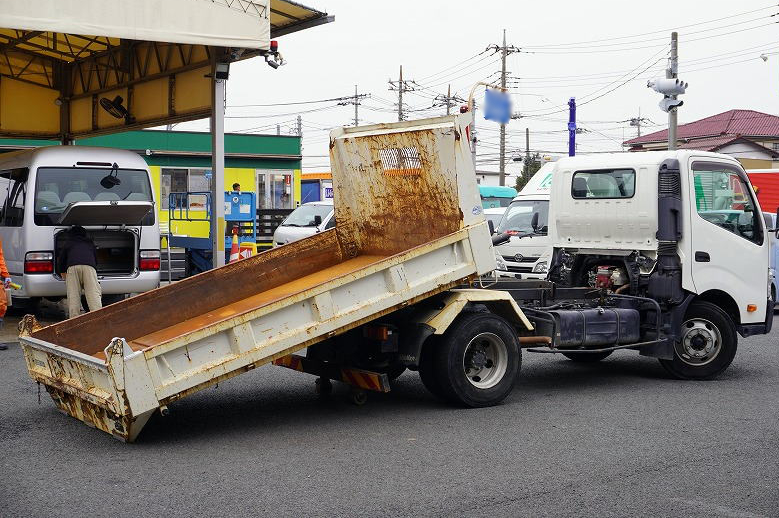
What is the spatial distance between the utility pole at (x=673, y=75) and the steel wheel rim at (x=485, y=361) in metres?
16.9

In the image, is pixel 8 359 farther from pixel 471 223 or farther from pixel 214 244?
pixel 471 223

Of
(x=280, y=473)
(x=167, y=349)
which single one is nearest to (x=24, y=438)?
(x=167, y=349)

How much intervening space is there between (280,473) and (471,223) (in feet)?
9.95

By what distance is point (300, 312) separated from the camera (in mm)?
7266

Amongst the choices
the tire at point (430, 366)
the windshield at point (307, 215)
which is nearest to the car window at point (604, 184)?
the tire at point (430, 366)

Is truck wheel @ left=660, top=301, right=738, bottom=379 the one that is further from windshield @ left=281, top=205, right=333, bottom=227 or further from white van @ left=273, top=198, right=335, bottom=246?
windshield @ left=281, top=205, right=333, bottom=227

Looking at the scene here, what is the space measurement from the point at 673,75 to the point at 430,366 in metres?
19.3

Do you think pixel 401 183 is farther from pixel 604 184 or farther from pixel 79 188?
pixel 79 188

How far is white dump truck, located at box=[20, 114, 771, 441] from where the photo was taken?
7062 millimetres

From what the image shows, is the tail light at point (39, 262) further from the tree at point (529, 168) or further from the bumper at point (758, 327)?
the tree at point (529, 168)

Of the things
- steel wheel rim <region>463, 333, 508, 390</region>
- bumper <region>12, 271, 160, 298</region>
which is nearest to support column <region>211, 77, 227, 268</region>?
bumper <region>12, 271, 160, 298</region>

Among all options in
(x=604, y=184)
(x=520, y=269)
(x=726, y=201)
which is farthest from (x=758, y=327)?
(x=520, y=269)

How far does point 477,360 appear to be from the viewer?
830cm

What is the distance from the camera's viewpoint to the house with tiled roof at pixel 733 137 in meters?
52.3
